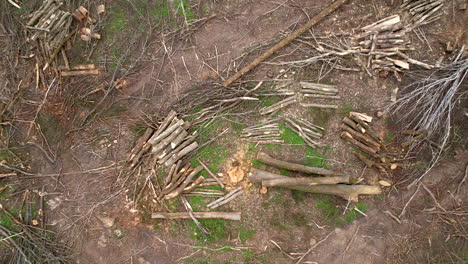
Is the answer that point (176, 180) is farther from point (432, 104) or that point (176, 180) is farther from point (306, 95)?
point (432, 104)

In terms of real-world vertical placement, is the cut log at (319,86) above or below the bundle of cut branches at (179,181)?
above

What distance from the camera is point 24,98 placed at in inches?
381

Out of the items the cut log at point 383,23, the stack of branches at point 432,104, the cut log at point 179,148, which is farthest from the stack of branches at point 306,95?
the cut log at point 179,148

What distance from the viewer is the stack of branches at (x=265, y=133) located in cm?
930

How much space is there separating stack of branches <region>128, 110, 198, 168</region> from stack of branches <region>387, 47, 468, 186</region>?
6406 mm

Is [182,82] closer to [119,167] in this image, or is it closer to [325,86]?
[119,167]

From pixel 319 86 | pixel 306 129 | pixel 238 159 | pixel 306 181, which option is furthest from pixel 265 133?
pixel 319 86

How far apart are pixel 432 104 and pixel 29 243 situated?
12867mm

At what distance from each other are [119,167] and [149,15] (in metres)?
5.11

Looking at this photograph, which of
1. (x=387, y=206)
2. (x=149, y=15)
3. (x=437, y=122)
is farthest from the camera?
(x=149, y=15)

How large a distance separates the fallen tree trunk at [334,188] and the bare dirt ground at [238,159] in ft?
1.08

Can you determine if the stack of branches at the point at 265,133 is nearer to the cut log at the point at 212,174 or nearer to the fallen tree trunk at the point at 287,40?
the cut log at the point at 212,174

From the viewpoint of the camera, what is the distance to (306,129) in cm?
923

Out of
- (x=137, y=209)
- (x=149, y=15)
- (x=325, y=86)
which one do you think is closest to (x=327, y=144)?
(x=325, y=86)
